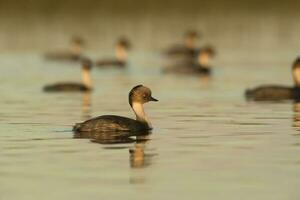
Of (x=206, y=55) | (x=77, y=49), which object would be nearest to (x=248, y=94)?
(x=206, y=55)

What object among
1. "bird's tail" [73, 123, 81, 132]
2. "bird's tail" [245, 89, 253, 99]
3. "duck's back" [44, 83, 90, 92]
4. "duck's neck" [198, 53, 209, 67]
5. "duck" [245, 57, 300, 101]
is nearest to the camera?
"bird's tail" [73, 123, 81, 132]

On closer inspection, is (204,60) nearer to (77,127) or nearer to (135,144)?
(77,127)

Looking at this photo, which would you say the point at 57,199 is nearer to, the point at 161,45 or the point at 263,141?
the point at 263,141

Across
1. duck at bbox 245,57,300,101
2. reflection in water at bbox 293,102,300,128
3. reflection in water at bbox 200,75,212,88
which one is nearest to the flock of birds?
duck at bbox 245,57,300,101

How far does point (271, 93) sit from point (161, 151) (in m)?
13.1

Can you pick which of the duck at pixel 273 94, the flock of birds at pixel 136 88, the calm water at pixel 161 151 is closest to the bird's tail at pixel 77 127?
the flock of birds at pixel 136 88

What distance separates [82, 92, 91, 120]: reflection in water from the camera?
2952cm

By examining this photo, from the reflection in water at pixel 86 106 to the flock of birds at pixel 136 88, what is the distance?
1269 mm

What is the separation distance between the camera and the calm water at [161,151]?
17.8m

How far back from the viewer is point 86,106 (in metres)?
32.7

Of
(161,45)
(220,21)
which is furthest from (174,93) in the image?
(220,21)

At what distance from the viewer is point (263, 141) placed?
75.9 feet

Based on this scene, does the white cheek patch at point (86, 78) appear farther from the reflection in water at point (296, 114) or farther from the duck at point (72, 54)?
the duck at point (72, 54)

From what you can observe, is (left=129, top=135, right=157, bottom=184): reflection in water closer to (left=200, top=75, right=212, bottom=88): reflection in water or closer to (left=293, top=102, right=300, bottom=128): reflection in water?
(left=293, top=102, right=300, bottom=128): reflection in water
